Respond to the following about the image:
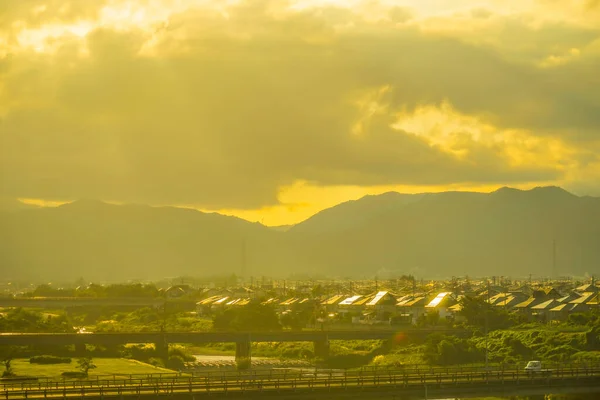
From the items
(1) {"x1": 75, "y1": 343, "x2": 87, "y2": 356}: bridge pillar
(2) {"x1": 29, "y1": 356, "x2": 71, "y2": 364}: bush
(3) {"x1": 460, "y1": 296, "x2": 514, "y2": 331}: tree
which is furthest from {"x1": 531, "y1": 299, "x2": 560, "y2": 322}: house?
(2) {"x1": 29, "y1": 356, "x2": 71, "y2": 364}: bush

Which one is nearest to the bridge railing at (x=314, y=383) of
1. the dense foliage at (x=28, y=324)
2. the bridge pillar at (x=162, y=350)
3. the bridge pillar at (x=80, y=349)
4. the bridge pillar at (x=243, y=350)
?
the bridge pillar at (x=80, y=349)

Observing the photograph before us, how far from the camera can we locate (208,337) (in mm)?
142125

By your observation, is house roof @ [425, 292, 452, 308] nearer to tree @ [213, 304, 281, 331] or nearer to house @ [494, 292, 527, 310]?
house @ [494, 292, 527, 310]

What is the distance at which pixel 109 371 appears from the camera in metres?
114

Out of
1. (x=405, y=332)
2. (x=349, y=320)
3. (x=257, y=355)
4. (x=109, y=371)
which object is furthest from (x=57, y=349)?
(x=349, y=320)

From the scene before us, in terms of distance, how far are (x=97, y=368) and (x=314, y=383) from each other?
1826 inches

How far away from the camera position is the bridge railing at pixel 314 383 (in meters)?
73.2

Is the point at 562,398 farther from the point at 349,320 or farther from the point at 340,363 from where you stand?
the point at 349,320

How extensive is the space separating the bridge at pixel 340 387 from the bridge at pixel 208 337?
47.3 meters

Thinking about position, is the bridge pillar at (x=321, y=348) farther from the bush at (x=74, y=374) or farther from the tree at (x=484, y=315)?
the bush at (x=74, y=374)

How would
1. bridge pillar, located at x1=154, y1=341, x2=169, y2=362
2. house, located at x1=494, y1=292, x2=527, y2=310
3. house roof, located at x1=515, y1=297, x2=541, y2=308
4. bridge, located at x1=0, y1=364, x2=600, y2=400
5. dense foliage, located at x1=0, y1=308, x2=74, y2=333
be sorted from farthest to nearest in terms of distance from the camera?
house, located at x1=494, y1=292, x2=527, y2=310
house roof, located at x1=515, y1=297, x2=541, y2=308
dense foliage, located at x1=0, y1=308, x2=74, y2=333
bridge pillar, located at x1=154, y1=341, x2=169, y2=362
bridge, located at x1=0, y1=364, x2=600, y2=400

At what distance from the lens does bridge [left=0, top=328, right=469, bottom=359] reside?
132 m

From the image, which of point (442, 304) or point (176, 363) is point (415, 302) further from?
point (176, 363)

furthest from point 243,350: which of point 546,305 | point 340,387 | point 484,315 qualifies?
point 340,387
